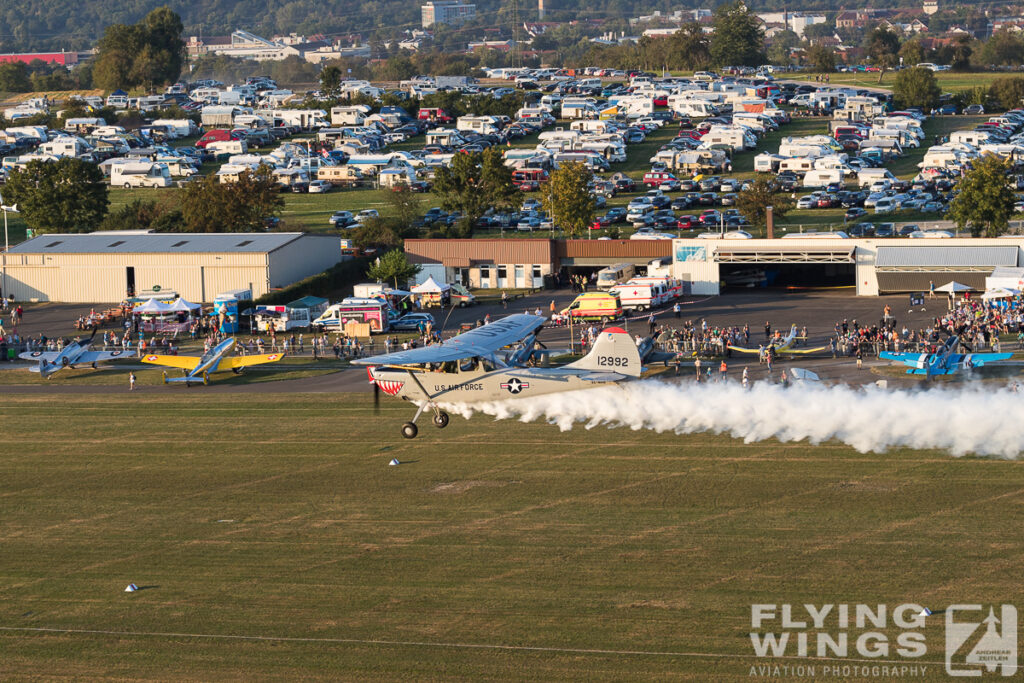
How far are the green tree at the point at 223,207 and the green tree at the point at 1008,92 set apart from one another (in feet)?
325

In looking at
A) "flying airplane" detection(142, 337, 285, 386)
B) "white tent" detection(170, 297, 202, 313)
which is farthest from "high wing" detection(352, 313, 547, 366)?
"white tent" detection(170, 297, 202, 313)

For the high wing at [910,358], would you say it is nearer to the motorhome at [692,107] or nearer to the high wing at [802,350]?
the high wing at [802,350]

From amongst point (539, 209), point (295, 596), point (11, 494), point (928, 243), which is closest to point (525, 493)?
point (295, 596)

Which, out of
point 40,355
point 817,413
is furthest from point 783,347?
point 40,355

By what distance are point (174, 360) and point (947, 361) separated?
33.8m

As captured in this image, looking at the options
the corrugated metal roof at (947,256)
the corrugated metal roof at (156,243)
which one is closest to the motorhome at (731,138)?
the corrugated metal roof at (947,256)

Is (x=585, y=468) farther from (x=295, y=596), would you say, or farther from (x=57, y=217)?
(x=57, y=217)

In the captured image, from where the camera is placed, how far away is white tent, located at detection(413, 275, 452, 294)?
74.1 meters

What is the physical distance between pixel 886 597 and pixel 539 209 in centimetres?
7347

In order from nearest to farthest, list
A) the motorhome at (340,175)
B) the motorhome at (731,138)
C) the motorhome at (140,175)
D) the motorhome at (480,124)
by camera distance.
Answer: the motorhome at (340,175) < the motorhome at (140,175) < the motorhome at (731,138) < the motorhome at (480,124)

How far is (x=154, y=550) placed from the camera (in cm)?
3509

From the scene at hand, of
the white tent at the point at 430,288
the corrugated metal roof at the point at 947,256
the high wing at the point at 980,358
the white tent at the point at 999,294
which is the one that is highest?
the corrugated metal roof at the point at 947,256

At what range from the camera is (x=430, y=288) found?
74.2 metres

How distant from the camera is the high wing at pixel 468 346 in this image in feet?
137
